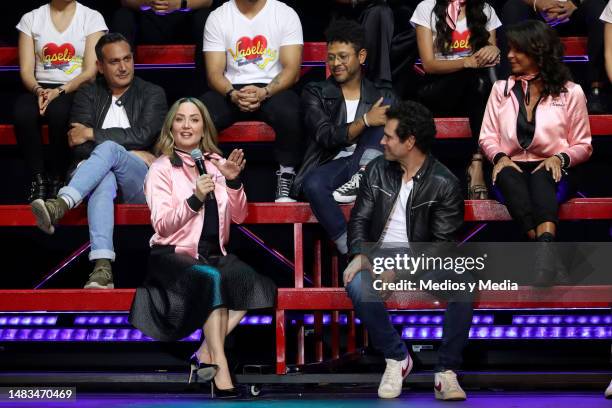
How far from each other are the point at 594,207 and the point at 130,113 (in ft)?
6.36

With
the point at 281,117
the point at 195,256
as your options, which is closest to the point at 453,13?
the point at 281,117

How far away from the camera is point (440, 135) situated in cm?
479

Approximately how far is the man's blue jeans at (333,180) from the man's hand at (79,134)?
3.02 feet

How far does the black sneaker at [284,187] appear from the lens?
446 centimetres

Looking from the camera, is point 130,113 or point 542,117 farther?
point 130,113

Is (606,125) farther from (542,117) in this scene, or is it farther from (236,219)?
(236,219)

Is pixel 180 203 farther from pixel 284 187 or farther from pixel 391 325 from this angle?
pixel 391 325

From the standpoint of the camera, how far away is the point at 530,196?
4.02 metres

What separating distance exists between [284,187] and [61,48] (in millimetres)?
1290

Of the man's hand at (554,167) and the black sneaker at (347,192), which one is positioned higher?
the man's hand at (554,167)

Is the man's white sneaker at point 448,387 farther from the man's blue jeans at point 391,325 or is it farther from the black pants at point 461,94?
the black pants at point 461,94

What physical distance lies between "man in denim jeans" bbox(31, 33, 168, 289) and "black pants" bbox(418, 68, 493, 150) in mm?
1204

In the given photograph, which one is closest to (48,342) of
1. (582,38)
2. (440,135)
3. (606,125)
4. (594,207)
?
(440,135)

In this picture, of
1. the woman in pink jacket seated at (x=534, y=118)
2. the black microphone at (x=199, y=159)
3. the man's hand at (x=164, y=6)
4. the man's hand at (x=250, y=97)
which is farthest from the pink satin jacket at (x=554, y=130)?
the man's hand at (x=164, y=6)
